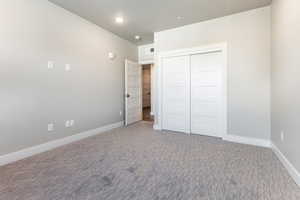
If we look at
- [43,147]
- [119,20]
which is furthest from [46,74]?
[119,20]

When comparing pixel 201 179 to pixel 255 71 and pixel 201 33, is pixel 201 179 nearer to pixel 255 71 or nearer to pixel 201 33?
pixel 255 71

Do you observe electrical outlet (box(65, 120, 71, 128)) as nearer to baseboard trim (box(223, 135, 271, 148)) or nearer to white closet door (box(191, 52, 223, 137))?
white closet door (box(191, 52, 223, 137))

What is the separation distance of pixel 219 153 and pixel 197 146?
459 millimetres

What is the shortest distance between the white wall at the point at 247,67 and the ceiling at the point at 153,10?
0.23m

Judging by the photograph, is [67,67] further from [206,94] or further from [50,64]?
[206,94]

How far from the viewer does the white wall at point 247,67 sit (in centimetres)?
308

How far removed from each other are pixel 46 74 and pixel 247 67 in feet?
13.2

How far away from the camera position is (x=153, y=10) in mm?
3215

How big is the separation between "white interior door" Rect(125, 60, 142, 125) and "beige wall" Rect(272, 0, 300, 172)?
12.1 ft

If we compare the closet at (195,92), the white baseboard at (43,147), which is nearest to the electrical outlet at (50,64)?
the white baseboard at (43,147)

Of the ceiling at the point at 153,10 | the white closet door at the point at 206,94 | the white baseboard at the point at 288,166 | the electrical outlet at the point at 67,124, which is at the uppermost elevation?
the ceiling at the point at 153,10

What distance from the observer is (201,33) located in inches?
147

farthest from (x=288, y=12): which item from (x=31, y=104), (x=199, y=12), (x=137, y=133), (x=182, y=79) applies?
(x=31, y=104)

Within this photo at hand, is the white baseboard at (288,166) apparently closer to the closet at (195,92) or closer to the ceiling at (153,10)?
the closet at (195,92)
